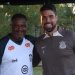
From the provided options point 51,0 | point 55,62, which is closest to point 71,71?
point 55,62

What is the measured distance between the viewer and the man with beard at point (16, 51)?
5.39 meters

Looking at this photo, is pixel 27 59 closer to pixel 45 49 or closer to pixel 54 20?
pixel 45 49

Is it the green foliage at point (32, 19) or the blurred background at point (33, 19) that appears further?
the green foliage at point (32, 19)

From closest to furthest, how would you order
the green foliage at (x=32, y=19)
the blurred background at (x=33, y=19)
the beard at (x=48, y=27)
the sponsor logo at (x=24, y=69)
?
the beard at (x=48, y=27) < the sponsor logo at (x=24, y=69) < the blurred background at (x=33, y=19) < the green foliage at (x=32, y=19)

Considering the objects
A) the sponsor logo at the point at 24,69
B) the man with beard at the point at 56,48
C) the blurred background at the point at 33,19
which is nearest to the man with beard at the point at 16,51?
the sponsor logo at the point at 24,69

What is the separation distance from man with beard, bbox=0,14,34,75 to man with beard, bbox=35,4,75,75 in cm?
28

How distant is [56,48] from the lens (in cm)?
543

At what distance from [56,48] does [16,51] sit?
607mm

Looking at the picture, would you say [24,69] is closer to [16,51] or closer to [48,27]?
[16,51]

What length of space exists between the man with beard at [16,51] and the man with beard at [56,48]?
0.92 ft

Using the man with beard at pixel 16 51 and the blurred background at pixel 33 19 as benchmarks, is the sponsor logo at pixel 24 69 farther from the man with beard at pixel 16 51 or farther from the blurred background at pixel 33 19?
the blurred background at pixel 33 19

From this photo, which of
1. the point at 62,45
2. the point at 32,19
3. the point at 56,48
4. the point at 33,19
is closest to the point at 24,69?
the point at 56,48

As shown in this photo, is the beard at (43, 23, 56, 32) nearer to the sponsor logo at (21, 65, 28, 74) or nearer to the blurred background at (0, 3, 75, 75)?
the sponsor logo at (21, 65, 28, 74)

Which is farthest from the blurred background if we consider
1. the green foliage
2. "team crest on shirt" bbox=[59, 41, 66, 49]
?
"team crest on shirt" bbox=[59, 41, 66, 49]
